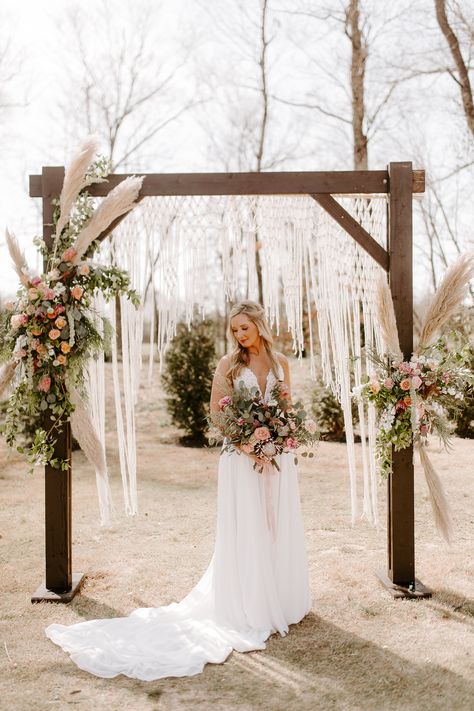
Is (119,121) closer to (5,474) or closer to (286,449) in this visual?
(5,474)

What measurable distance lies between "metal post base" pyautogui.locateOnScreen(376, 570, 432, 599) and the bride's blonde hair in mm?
1571

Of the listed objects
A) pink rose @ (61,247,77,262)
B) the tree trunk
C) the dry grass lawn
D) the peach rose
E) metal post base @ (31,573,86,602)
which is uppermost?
the tree trunk

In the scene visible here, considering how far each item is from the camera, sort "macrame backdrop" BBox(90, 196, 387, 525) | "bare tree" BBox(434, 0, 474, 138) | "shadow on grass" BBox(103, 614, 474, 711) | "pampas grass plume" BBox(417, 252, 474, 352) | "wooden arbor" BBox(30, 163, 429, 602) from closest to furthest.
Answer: "shadow on grass" BBox(103, 614, 474, 711) → "pampas grass plume" BBox(417, 252, 474, 352) → "wooden arbor" BBox(30, 163, 429, 602) → "macrame backdrop" BBox(90, 196, 387, 525) → "bare tree" BBox(434, 0, 474, 138)

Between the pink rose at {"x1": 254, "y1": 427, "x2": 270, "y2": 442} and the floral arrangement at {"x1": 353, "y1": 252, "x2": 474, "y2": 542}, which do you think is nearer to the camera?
the pink rose at {"x1": 254, "y1": 427, "x2": 270, "y2": 442}

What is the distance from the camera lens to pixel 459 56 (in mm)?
11492

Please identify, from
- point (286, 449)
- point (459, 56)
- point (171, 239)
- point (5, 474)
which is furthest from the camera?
point (459, 56)

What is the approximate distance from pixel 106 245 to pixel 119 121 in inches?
549

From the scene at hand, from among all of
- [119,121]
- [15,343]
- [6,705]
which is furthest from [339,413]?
→ [119,121]

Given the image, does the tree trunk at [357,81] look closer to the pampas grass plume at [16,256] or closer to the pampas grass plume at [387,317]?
the pampas grass plume at [387,317]

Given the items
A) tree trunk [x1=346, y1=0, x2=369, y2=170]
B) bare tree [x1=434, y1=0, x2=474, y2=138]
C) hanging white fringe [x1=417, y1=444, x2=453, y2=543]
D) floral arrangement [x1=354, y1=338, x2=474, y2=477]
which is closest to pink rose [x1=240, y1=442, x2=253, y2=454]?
floral arrangement [x1=354, y1=338, x2=474, y2=477]

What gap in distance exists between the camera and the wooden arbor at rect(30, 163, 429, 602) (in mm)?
4152

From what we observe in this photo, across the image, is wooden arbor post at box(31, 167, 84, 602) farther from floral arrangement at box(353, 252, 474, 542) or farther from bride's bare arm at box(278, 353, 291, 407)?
floral arrangement at box(353, 252, 474, 542)

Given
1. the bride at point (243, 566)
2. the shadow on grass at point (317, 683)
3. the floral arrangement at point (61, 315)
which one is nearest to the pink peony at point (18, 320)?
the floral arrangement at point (61, 315)

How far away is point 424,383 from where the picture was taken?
3.99 metres
